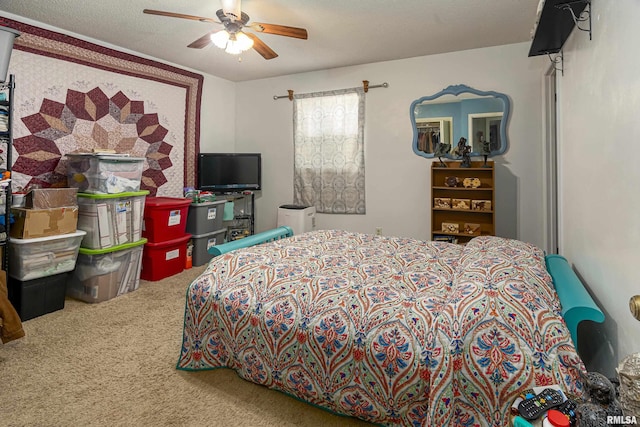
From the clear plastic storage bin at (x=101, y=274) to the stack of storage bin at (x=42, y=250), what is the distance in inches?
6.3

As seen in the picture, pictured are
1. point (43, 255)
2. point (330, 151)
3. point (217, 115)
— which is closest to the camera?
point (43, 255)

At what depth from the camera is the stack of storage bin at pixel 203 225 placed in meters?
4.11

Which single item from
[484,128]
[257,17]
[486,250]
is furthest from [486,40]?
[486,250]

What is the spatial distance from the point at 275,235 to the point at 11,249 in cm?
197

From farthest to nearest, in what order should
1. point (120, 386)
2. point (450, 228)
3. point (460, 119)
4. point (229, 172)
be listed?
point (229, 172) < point (460, 119) < point (450, 228) < point (120, 386)

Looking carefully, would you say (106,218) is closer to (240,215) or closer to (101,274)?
(101,274)

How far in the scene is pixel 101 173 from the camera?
3041 mm

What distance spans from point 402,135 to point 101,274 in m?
3.41

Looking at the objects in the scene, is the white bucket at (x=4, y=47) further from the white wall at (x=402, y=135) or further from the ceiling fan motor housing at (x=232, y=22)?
the white wall at (x=402, y=135)

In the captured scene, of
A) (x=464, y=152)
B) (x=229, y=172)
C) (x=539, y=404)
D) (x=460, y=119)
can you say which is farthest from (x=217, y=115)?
(x=539, y=404)

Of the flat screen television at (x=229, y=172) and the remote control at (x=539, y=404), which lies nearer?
the remote control at (x=539, y=404)

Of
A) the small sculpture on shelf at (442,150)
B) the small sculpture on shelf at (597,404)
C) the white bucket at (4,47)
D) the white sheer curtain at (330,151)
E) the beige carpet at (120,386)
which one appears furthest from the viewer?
the white sheer curtain at (330,151)

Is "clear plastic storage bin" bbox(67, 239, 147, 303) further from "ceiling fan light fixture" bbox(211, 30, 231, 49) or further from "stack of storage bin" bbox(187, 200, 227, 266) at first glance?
"ceiling fan light fixture" bbox(211, 30, 231, 49)

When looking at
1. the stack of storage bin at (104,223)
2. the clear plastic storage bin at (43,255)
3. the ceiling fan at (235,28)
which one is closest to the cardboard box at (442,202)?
the ceiling fan at (235,28)
